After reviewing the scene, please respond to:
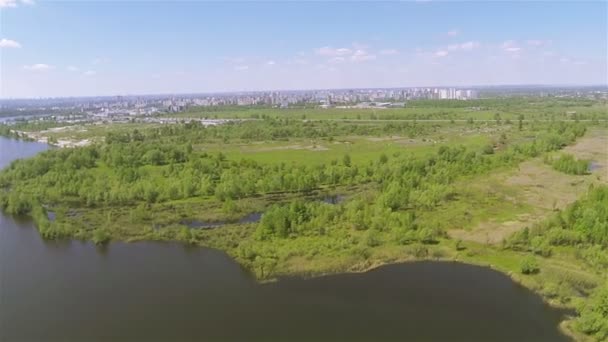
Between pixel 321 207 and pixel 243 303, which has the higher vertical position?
pixel 321 207

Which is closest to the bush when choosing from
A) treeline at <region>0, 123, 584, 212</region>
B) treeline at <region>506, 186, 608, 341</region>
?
treeline at <region>506, 186, 608, 341</region>

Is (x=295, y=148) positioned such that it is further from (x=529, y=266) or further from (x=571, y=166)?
(x=529, y=266)

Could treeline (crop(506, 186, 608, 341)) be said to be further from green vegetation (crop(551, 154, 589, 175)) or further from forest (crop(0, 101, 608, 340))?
green vegetation (crop(551, 154, 589, 175))

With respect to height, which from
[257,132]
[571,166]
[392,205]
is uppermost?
[257,132]

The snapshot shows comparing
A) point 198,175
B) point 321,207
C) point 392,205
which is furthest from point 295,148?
point 321,207

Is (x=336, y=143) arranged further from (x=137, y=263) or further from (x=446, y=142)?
(x=137, y=263)
